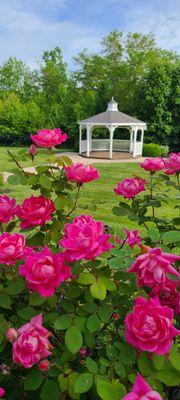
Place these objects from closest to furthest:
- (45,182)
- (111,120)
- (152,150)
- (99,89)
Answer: (45,182)
(111,120)
(152,150)
(99,89)

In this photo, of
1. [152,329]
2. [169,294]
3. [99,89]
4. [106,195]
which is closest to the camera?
[152,329]

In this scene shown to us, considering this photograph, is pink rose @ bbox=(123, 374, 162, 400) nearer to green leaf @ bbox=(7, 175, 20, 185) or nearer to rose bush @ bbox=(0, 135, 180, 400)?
rose bush @ bbox=(0, 135, 180, 400)

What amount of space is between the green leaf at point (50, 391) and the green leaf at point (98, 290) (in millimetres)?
256

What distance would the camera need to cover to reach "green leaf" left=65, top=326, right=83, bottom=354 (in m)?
0.95

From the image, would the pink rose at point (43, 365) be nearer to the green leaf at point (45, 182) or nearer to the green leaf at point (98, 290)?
the green leaf at point (98, 290)

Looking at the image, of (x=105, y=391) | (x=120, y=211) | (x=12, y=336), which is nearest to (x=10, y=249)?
(x=12, y=336)

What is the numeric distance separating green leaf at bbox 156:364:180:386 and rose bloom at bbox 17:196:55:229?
64 cm

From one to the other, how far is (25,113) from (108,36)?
12.2 meters

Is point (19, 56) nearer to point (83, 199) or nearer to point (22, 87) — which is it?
point (22, 87)

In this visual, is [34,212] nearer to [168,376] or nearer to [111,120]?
[168,376]

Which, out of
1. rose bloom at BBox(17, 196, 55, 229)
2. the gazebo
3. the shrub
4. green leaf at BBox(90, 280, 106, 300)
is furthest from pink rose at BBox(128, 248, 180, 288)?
the shrub

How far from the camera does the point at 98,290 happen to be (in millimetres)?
1019

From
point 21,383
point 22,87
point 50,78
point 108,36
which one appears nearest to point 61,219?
point 21,383

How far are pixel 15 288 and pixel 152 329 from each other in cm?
45
